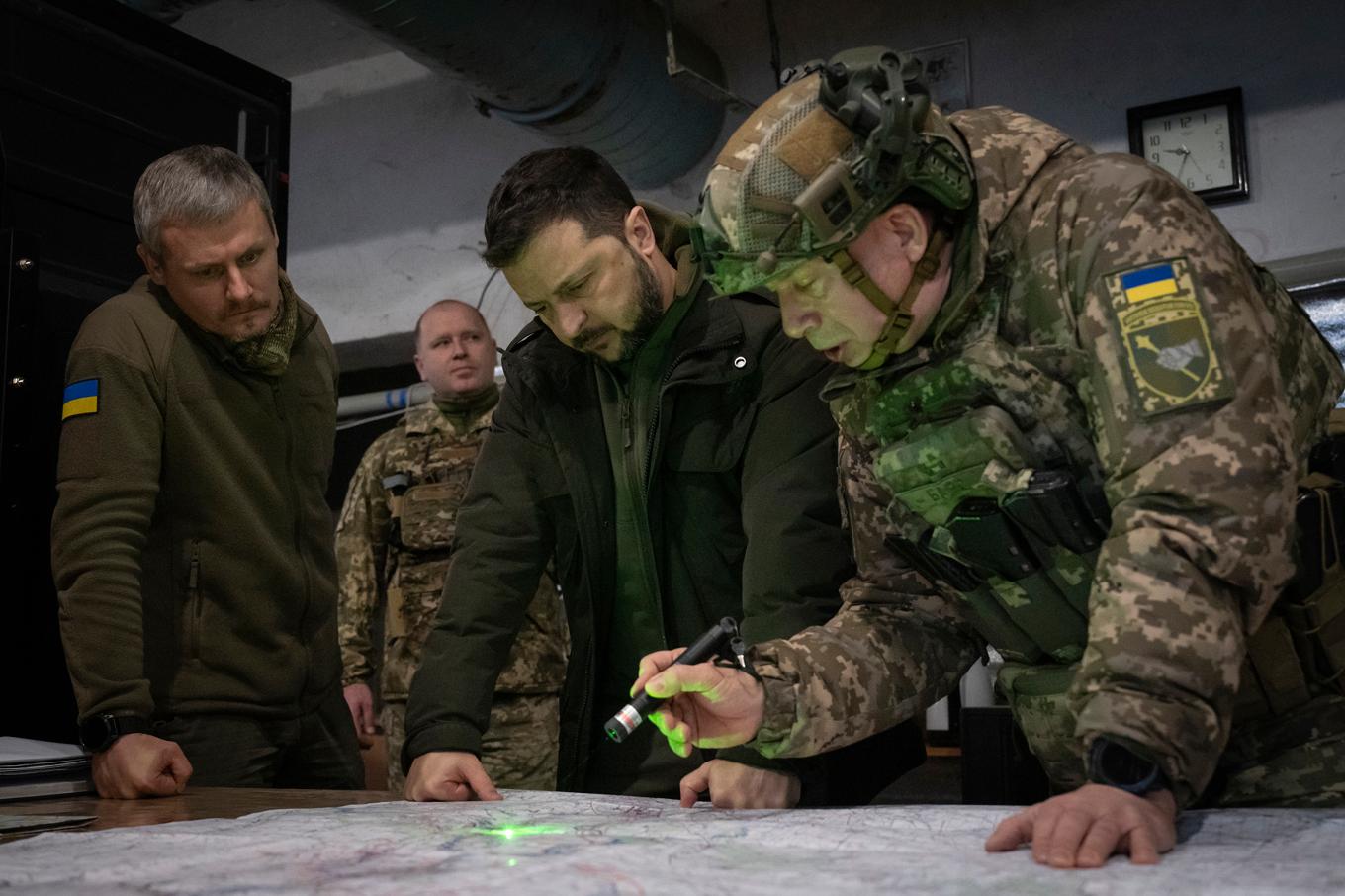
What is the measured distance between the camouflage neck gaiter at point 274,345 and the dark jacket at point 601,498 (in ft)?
1.40

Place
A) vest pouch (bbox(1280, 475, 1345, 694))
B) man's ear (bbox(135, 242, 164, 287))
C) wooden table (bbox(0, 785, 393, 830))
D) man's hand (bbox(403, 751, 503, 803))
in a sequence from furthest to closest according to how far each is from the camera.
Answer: man's ear (bbox(135, 242, 164, 287)), man's hand (bbox(403, 751, 503, 803)), wooden table (bbox(0, 785, 393, 830)), vest pouch (bbox(1280, 475, 1345, 694))

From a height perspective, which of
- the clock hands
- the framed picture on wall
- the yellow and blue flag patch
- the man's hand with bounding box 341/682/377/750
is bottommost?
the man's hand with bounding box 341/682/377/750

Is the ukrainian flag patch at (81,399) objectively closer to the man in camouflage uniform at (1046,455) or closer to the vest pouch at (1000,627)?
the man in camouflage uniform at (1046,455)

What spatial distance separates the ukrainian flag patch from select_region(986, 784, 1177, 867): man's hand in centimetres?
143

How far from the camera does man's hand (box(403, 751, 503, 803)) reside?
1670 mm

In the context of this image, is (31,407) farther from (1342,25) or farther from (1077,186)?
(1342,25)

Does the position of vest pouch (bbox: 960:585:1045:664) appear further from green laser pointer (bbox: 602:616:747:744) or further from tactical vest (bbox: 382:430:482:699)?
tactical vest (bbox: 382:430:482:699)

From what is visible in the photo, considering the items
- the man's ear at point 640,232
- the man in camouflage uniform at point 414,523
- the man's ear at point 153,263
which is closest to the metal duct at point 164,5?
the man in camouflage uniform at point 414,523

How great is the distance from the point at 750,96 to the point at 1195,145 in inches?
60.9

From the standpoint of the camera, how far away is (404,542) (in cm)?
364

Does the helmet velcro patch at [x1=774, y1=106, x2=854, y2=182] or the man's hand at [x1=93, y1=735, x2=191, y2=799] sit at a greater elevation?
the helmet velcro patch at [x1=774, y1=106, x2=854, y2=182]

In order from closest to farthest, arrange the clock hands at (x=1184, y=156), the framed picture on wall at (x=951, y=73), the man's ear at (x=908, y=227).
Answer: the man's ear at (x=908, y=227), the clock hands at (x=1184, y=156), the framed picture on wall at (x=951, y=73)

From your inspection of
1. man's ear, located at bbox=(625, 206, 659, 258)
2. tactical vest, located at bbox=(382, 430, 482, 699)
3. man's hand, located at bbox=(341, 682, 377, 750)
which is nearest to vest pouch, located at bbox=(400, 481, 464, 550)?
tactical vest, located at bbox=(382, 430, 482, 699)

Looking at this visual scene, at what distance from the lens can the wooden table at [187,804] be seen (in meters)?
1.49
